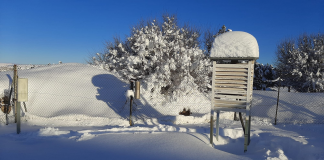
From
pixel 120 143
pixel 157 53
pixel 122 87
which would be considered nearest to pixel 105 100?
pixel 122 87

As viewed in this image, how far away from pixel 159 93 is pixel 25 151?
7.89m

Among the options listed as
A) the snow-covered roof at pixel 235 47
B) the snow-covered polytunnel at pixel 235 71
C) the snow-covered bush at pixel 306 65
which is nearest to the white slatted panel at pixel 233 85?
the snow-covered polytunnel at pixel 235 71

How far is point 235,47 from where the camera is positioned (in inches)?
209

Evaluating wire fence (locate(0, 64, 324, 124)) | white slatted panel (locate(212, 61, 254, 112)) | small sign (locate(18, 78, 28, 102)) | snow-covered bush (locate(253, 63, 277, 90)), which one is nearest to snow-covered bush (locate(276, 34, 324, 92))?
snow-covered bush (locate(253, 63, 277, 90))

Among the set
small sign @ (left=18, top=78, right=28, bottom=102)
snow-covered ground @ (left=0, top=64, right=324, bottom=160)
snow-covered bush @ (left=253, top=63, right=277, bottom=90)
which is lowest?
snow-covered ground @ (left=0, top=64, right=324, bottom=160)

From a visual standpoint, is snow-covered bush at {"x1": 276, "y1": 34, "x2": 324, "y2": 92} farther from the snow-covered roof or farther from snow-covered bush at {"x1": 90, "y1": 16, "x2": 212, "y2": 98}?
the snow-covered roof

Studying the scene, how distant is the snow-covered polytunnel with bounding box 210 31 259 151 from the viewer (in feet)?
17.3

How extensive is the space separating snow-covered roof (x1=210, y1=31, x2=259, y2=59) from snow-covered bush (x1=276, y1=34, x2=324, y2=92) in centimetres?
1343

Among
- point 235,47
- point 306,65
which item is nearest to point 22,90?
point 235,47

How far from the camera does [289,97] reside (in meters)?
11.9

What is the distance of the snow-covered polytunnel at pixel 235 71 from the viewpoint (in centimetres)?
527

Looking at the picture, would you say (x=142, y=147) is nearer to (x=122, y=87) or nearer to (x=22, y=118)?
(x=22, y=118)

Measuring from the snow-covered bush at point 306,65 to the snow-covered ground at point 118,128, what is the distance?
6.87 meters

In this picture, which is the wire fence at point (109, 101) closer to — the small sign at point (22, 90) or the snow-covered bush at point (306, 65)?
the small sign at point (22, 90)
